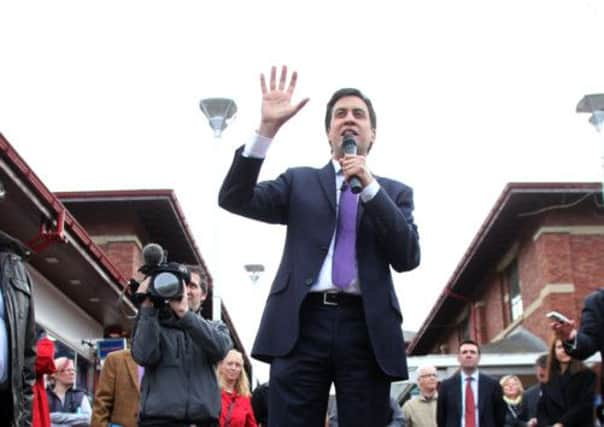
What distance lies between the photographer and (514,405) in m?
13.2

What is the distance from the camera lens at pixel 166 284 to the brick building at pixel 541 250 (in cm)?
1807

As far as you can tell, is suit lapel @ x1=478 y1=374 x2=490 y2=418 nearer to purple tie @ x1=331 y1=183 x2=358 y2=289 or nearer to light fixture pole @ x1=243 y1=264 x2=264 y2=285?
purple tie @ x1=331 y1=183 x2=358 y2=289

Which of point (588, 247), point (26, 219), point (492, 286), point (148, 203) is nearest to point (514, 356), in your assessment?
point (26, 219)

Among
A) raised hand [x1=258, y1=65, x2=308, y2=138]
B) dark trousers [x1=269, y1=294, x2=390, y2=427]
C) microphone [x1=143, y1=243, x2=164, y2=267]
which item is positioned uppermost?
raised hand [x1=258, y1=65, x2=308, y2=138]

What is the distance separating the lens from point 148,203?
27781mm

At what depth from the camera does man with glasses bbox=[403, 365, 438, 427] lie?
1204cm

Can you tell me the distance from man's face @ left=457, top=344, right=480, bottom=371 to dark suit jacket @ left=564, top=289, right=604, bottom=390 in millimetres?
5143

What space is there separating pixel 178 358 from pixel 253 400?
4109mm

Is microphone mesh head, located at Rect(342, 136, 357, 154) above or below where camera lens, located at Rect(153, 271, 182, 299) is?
above

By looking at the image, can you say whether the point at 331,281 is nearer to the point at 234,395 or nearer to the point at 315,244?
the point at 315,244

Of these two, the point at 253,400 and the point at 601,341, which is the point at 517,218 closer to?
the point at 253,400

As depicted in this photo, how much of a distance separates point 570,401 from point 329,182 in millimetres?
4819

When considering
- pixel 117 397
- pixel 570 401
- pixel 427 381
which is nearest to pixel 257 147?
pixel 117 397

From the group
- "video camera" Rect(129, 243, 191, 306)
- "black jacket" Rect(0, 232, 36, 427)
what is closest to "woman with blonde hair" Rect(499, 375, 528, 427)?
"video camera" Rect(129, 243, 191, 306)
